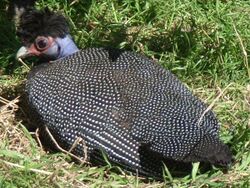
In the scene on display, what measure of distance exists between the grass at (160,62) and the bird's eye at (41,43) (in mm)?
305

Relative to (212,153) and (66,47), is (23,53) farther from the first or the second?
(212,153)

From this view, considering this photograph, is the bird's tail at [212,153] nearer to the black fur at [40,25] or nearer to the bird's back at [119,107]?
the bird's back at [119,107]

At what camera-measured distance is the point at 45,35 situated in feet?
13.9

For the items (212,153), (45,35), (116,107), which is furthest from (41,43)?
(212,153)

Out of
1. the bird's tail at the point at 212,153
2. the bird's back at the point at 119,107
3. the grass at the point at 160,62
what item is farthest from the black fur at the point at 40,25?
the bird's tail at the point at 212,153

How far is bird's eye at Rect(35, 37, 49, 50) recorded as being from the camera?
421 centimetres

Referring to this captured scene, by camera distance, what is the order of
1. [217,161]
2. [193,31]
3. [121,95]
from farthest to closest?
1. [193,31]
2. [121,95]
3. [217,161]

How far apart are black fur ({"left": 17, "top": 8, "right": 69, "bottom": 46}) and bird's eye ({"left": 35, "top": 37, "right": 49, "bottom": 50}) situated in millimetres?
23

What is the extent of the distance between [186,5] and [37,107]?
57.5 inches

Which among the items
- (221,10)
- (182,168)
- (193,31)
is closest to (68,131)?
(182,168)

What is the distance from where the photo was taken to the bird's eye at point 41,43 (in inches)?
166

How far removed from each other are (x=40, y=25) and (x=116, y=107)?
2.26 ft

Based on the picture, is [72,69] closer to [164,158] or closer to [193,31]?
[164,158]

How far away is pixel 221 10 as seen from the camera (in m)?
5.08
